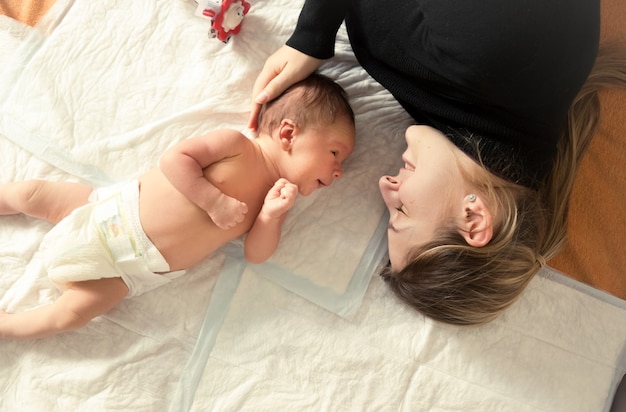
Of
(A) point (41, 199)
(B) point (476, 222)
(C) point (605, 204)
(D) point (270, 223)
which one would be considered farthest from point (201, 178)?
(C) point (605, 204)

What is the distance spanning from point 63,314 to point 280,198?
0.52 metres

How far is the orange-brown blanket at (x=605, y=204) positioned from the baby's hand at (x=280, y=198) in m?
0.66

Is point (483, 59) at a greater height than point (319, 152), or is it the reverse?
point (483, 59)

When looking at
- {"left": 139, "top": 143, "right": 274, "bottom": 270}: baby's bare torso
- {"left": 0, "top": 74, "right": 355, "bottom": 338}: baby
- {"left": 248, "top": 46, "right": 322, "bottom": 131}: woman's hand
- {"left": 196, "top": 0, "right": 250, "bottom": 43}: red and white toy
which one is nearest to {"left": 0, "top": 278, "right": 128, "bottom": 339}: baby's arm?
{"left": 0, "top": 74, "right": 355, "bottom": 338}: baby

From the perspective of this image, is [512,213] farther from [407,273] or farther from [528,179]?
[407,273]

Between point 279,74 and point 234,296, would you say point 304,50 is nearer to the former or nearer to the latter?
point 279,74

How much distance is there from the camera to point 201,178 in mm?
1104

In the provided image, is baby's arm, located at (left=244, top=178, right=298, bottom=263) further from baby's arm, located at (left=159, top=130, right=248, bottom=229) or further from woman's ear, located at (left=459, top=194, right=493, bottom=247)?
woman's ear, located at (left=459, top=194, right=493, bottom=247)

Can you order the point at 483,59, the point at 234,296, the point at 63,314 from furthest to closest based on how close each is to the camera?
1. the point at 234,296
2. the point at 63,314
3. the point at 483,59

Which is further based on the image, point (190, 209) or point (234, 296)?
point (234, 296)

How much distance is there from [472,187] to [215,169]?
0.53 meters

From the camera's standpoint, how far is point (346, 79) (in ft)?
4.24

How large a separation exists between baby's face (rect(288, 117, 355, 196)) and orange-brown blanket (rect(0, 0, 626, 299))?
584mm

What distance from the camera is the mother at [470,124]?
1.01m
